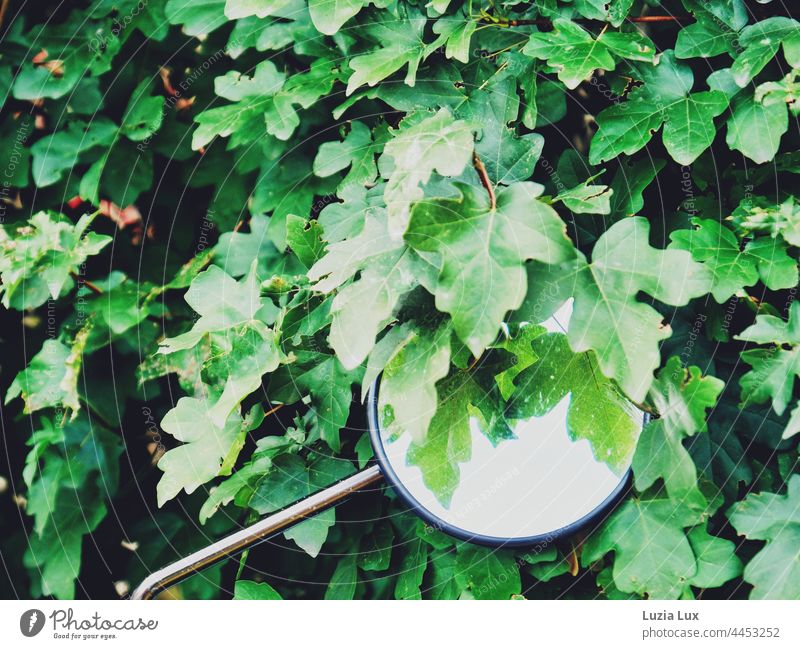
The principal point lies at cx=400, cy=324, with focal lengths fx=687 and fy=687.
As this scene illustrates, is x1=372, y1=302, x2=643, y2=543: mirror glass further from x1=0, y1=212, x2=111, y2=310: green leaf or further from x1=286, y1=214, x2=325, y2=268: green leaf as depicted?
x1=0, y1=212, x2=111, y2=310: green leaf

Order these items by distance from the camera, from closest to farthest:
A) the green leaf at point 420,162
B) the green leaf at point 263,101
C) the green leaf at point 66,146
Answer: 1. the green leaf at point 420,162
2. the green leaf at point 263,101
3. the green leaf at point 66,146

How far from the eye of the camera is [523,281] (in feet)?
2.22

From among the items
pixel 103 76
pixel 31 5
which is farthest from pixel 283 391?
pixel 31 5

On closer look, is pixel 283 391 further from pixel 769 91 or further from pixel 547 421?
pixel 769 91

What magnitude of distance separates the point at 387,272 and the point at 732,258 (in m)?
0.45

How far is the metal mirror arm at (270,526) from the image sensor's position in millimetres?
796

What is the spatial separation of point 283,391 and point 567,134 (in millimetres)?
572

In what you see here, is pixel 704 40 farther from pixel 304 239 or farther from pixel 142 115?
pixel 142 115

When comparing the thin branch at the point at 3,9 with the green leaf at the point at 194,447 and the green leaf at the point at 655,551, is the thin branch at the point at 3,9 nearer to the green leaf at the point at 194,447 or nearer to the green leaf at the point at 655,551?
the green leaf at the point at 194,447

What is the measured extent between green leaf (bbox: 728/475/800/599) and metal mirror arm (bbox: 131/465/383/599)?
481mm

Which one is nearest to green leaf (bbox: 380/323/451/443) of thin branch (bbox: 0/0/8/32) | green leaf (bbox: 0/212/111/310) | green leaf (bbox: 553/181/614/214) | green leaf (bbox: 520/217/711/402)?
green leaf (bbox: 520/217/711/402)
